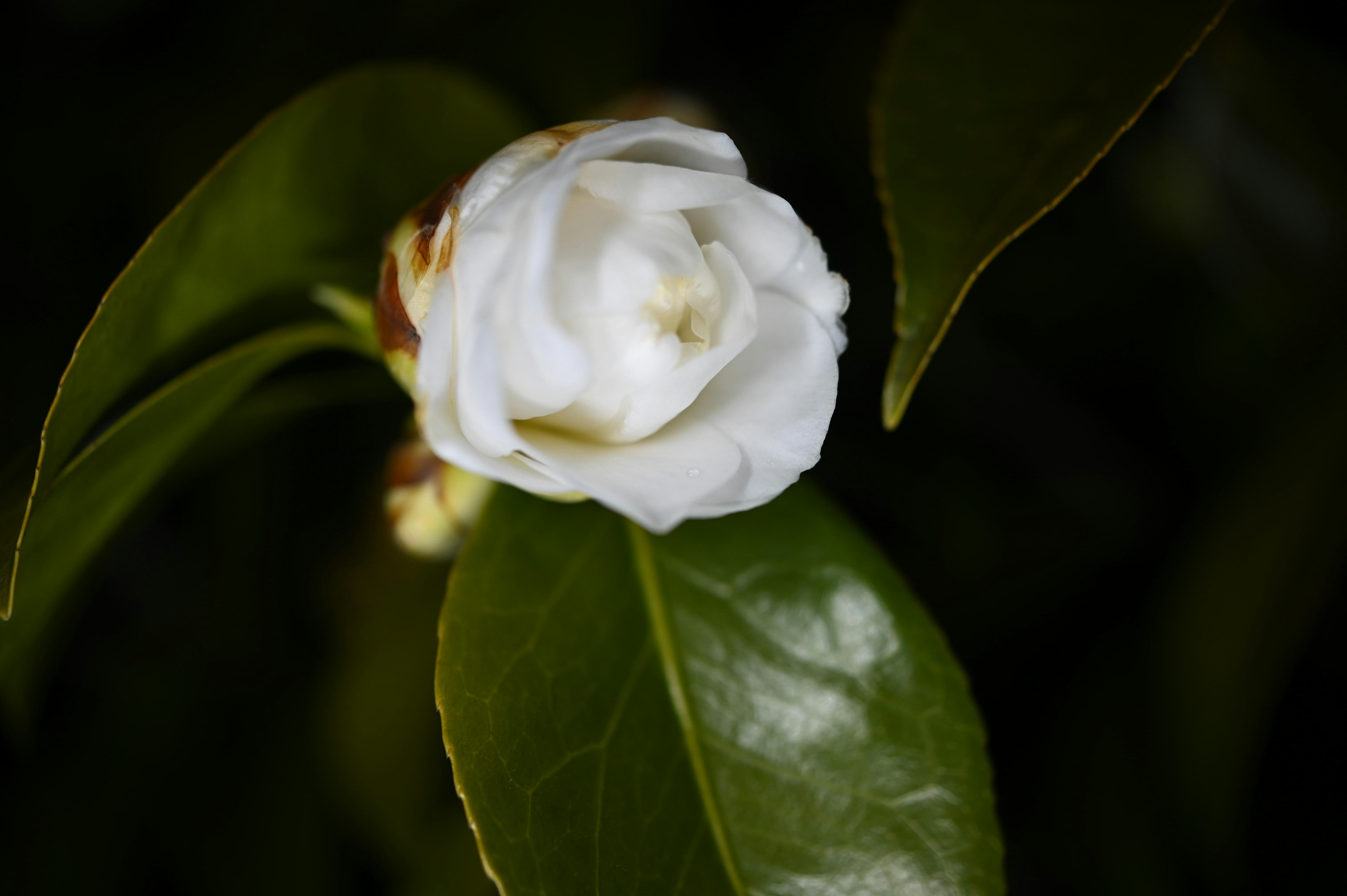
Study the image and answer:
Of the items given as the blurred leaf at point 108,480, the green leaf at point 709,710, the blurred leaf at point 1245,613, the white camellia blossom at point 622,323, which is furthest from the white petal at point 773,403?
the blurred leaf at point 1245,613

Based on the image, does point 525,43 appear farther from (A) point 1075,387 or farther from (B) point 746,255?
(A) point 1075,387

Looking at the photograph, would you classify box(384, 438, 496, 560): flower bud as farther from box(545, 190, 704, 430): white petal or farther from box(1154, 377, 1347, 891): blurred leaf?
box(1154, 377, 1347, 891): blurred leaf

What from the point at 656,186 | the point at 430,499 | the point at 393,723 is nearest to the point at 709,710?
the point at 430,499

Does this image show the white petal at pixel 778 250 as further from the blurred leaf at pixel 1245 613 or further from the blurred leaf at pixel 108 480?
the blurred leaf at pixel 1245 613

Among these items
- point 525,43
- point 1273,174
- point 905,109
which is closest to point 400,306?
point 905,109

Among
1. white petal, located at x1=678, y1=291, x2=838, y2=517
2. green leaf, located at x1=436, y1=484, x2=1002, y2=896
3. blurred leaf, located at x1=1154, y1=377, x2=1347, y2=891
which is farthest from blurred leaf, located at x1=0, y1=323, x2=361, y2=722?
blurred leaf, located at x1=1154, y1=377, x2=1347, y2=891

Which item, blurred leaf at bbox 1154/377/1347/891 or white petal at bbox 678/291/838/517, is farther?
blurred leaf at bbox 1154/377/1347/891

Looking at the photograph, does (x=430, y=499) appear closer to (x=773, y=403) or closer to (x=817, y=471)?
(x=773, y=403)
